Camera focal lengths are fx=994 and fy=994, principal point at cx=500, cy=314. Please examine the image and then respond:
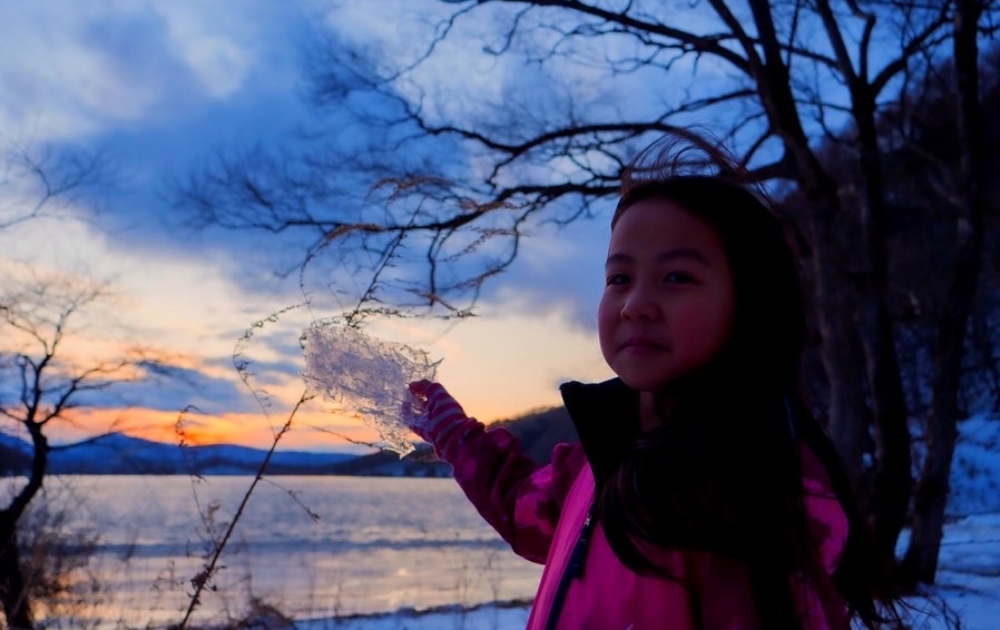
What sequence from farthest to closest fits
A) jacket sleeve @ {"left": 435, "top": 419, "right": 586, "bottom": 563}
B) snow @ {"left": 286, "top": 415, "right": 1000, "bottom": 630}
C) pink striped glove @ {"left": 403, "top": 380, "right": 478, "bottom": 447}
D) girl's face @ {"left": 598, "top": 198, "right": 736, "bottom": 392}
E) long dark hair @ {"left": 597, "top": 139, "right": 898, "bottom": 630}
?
snow @ {"left": 286, "top": 415, "right": 1000, "bottom": 630} → pink striped glove @ {"left": 403, "top": 380, "right": 478, "bottom": 447} → jacket sleeve @ {"left": 435, "top": 419, "right": 586, "bottom": 563} → girl's face @ {"left": 598, "top": 198, "right": 736, "bottom": 392} → long dark hair @ {"left": 597, "top": 139, "right": 898, "bottom": 630}

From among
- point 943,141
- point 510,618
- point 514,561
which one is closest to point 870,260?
point 943,141

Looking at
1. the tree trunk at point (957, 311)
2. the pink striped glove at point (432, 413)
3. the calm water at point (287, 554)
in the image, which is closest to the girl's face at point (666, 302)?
the pink striped glove at point (432, 413)

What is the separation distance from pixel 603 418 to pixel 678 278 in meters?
0.22

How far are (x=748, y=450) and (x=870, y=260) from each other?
5973 millimetres

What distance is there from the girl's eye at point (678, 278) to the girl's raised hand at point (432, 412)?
0.55 m

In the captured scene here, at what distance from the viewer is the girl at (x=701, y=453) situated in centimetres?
103

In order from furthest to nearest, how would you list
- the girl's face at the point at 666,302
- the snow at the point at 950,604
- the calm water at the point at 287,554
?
the calm water at the point at 287,554 → the snow at the point at 950,604 → the girl's face at the point at 666,302

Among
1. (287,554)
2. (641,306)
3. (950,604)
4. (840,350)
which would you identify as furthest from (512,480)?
(287,554)

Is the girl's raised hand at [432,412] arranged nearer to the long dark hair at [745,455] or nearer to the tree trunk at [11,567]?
the long dark hair at [745,455]

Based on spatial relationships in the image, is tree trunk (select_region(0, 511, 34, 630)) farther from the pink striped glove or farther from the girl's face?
the girl's face

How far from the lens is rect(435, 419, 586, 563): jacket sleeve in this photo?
1529mm

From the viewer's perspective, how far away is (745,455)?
1.07 m

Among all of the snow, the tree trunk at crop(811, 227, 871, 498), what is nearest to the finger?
the snow

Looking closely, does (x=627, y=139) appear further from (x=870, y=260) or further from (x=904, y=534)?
(x=904, y=534)
